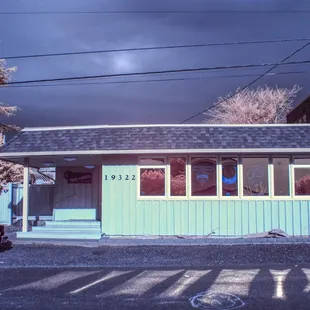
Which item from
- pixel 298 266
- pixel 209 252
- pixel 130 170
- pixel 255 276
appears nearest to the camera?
pixel 255 276

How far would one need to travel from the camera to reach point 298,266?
355 inches

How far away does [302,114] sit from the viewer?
2512 cm

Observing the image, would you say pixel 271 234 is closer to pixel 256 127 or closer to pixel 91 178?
pixel 256 127

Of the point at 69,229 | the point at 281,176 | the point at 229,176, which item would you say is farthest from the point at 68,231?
the point at 281,176

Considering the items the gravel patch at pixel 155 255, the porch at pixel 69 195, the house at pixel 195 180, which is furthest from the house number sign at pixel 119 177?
the gravel patch at pixel 155 255

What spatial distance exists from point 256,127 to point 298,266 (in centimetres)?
642

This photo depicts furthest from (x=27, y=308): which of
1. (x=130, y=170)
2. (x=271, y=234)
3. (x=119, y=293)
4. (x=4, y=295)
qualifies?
(x=271, y=234)

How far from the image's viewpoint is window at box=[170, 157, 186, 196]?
44.3 ft

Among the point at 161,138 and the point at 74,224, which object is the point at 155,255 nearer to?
the point at 161,138

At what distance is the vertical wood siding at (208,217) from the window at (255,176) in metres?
0.37

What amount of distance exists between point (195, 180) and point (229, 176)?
114cm

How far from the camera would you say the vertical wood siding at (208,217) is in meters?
13.2

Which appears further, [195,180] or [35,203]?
[35,203]

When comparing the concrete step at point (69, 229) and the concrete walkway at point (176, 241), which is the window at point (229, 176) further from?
the concrete step at point (69, 229)
